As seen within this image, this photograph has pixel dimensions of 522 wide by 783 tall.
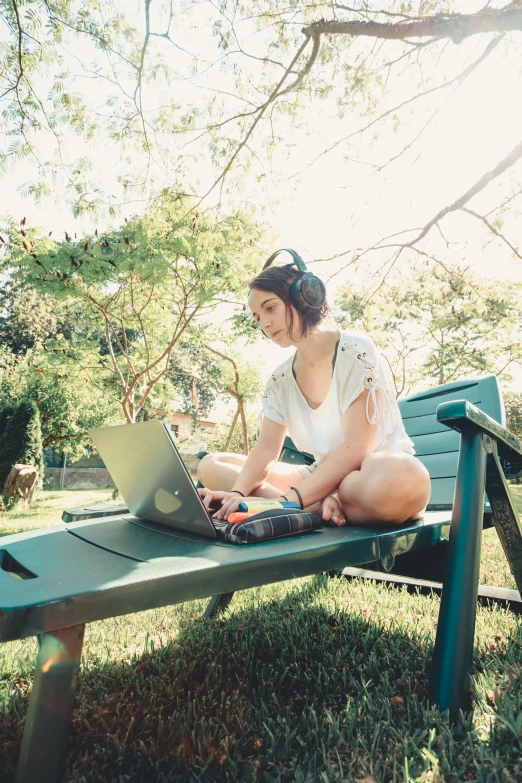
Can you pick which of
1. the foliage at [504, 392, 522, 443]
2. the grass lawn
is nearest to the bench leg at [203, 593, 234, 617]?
the grass lawn

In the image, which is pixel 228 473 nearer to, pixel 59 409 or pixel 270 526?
pixel 270 526

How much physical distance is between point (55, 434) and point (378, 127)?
49.0 feet

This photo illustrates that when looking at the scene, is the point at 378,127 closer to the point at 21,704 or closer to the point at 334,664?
the point at 334,664

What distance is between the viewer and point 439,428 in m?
3.02

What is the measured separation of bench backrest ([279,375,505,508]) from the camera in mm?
2629

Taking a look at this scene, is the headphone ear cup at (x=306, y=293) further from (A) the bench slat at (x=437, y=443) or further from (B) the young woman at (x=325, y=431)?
(A) the bench slat at (x=437, y=443)

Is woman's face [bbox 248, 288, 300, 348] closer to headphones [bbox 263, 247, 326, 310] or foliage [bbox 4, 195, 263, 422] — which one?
headphones [bbox 263, 247, 326, 310]

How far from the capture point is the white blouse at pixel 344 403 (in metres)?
1.88

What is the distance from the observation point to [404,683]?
4.91ft

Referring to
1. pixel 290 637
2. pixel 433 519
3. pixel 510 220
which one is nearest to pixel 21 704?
pixel 290 637

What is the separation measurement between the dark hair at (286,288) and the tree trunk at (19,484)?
1061cm

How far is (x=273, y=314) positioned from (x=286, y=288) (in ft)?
0.43

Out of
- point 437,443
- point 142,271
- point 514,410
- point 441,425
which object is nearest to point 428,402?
point 441,425

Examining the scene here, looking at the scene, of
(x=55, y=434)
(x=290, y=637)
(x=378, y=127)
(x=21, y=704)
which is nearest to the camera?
(x=21, y=704)
